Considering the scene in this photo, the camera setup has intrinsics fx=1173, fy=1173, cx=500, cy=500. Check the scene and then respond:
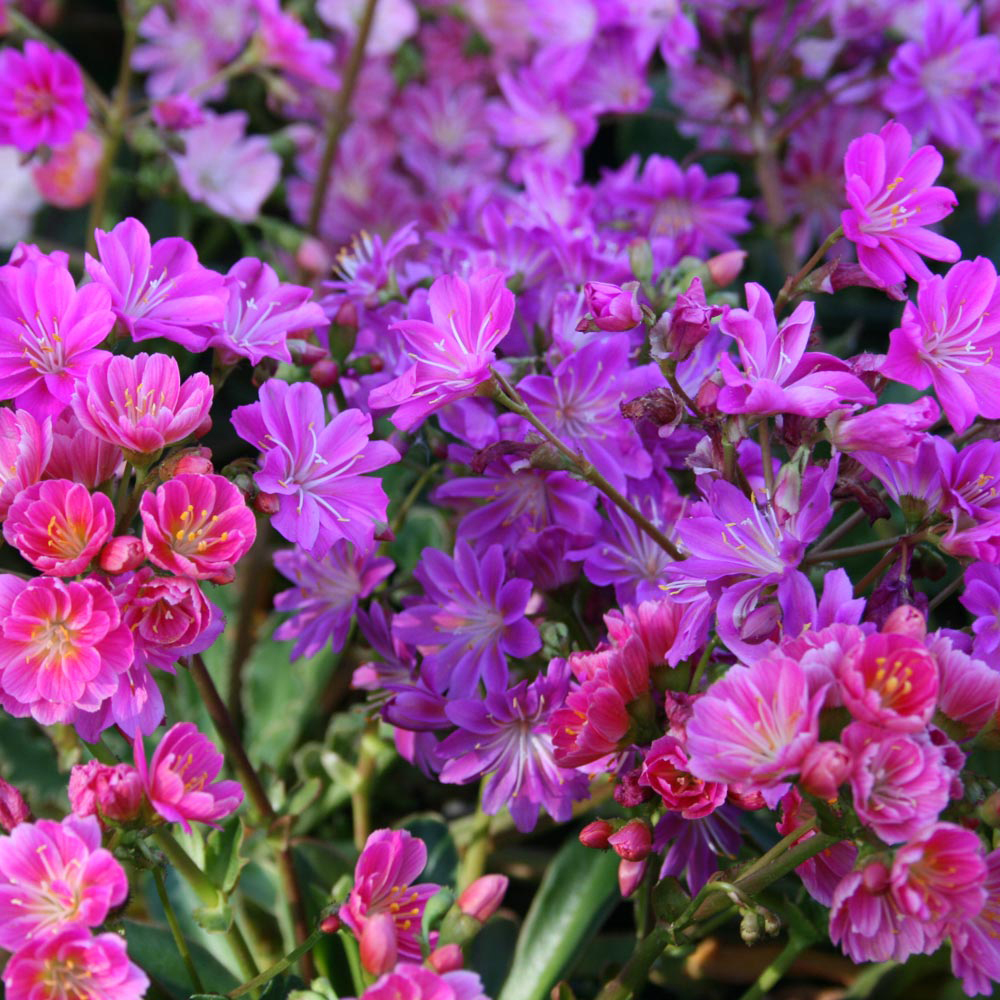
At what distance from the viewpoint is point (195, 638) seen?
0.54 m

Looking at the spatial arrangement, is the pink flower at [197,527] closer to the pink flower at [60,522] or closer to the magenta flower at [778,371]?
the pink flower at [60,522]

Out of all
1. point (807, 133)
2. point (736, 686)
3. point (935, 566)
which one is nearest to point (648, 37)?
point (807, 133)

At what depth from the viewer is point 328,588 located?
736 mm

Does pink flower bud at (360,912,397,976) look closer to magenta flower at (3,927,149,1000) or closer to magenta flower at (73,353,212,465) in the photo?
magenta flower at (3,927,149,1000)

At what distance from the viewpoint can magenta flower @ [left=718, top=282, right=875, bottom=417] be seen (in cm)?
53

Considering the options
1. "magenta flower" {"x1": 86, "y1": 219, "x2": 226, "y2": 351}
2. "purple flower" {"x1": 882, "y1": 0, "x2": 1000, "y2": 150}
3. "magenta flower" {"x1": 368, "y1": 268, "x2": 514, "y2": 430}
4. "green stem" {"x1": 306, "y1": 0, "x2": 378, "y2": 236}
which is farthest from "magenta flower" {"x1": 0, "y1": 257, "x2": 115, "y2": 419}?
"purple flower" {"x1": 882, "y1": 0, "x2": 1000, "y2": 150}

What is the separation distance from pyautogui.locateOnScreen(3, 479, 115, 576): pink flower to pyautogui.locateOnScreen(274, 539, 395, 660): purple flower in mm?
207

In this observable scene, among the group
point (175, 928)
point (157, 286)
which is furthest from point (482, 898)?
point (157, 286)

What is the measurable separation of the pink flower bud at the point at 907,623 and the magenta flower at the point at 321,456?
25 cm

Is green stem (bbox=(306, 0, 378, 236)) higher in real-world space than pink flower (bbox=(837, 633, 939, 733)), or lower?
lower

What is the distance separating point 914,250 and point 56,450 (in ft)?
1.48

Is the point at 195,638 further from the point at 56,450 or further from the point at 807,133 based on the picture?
the point at 807,133

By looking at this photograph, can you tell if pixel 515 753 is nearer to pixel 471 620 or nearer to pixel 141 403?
pixel 471 620

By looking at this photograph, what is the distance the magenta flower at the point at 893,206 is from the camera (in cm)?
61
